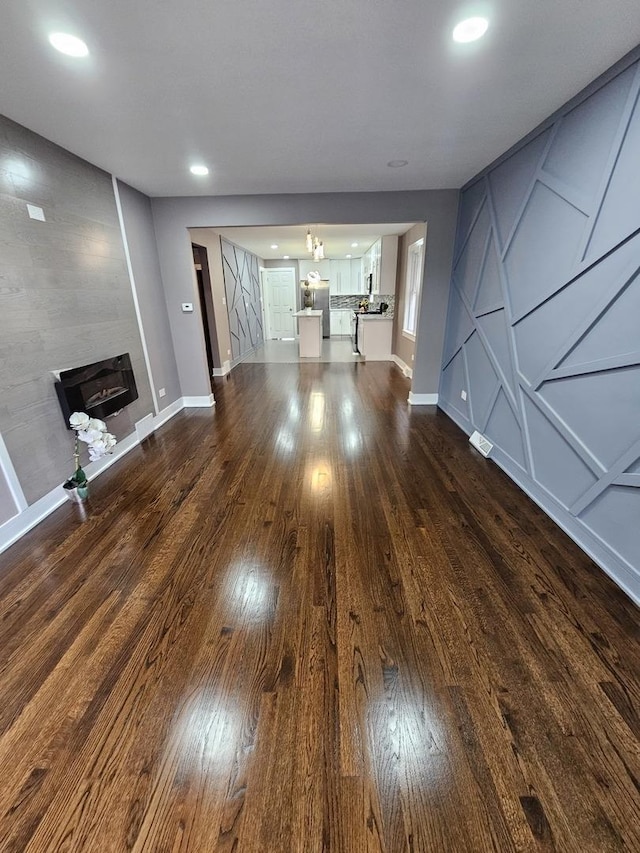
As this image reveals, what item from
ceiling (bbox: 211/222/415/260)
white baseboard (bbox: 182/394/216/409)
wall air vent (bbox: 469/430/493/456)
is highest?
ceiling (bbox: 211/222/415/260)

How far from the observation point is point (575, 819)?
1.01 metres

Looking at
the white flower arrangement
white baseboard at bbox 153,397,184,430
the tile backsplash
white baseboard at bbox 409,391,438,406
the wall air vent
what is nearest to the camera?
the white flower arrangement

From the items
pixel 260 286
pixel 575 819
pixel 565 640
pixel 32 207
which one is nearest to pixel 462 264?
pixel 565 640

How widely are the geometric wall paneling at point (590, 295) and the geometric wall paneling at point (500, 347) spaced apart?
16.9 inches

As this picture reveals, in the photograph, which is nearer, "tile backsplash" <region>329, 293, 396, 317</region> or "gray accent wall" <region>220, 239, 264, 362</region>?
"gray accent wall" <region>220, 239, 264, 362</region>

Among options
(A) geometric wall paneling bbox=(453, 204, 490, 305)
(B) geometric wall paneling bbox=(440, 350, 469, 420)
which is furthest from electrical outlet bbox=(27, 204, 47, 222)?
(B) geometric wall paneling bbox=(440, 350, 469, 420)

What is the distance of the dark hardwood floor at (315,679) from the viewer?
40.3 inches

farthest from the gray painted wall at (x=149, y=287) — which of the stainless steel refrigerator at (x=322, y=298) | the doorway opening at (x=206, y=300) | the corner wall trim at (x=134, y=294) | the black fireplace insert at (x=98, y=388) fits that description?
the stainless steel refrigerator at (x=322, y=298)

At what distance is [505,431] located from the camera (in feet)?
9.75

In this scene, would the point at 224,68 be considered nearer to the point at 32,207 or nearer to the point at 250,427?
the point at 32,207

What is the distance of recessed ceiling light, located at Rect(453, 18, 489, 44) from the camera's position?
150cm

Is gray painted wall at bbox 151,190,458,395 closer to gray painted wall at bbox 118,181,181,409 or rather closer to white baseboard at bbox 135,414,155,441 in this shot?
gray painted wall at bbox 118,181,181,409

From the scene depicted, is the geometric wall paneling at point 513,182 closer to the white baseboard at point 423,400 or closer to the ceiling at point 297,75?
the ceiling at point 297,75

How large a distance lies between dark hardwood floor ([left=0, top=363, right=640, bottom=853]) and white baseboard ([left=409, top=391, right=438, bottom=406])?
2.24 metres
